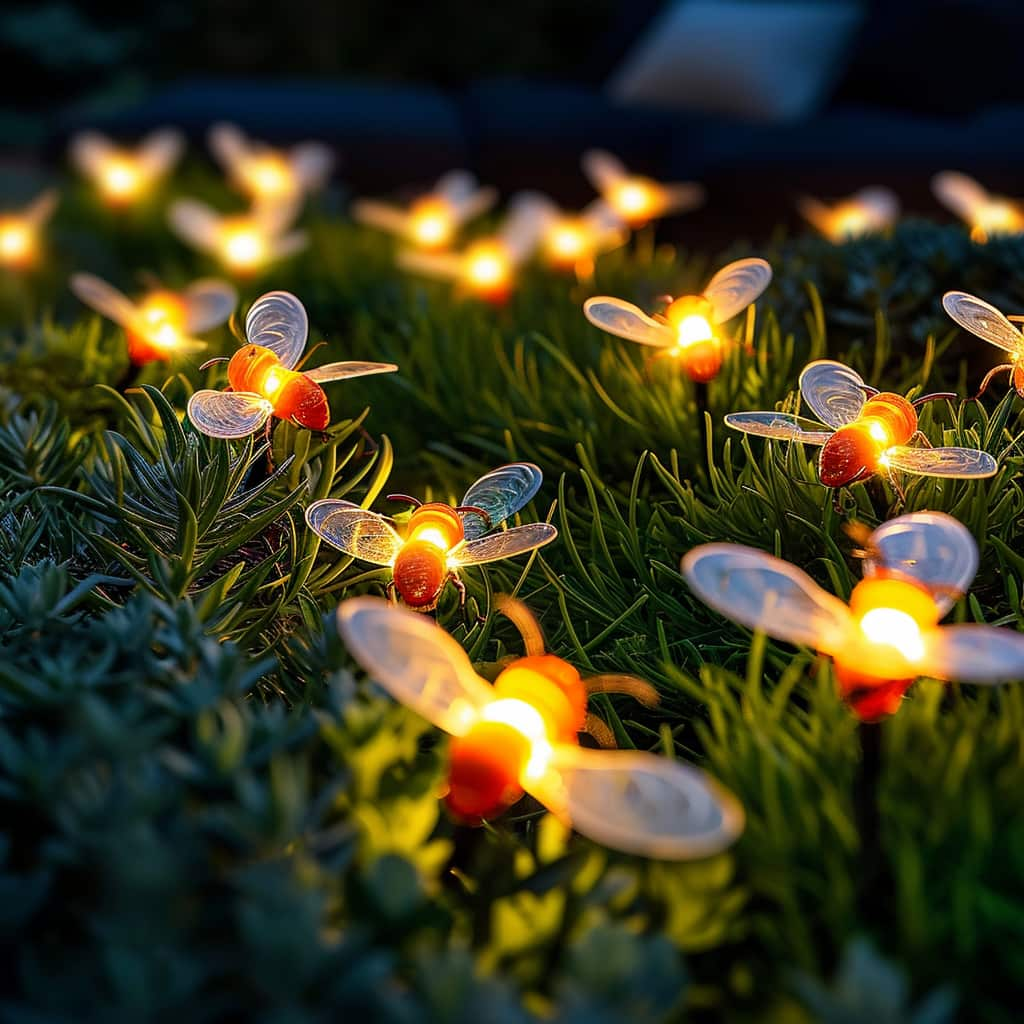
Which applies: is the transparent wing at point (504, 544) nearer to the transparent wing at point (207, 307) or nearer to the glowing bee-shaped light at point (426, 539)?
the glowing bee-shaped light at point (426, 539)

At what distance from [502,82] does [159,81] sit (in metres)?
2.56

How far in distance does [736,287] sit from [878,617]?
382mm

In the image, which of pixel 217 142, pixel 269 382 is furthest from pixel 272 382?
pixel 217 142

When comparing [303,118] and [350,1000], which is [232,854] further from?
[303,118]

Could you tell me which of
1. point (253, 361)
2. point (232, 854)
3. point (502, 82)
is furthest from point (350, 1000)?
point (502, 82)

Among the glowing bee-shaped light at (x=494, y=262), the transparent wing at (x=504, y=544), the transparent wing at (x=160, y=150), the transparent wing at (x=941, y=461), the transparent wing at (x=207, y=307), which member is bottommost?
the transparent wing at (x=504, y=544)

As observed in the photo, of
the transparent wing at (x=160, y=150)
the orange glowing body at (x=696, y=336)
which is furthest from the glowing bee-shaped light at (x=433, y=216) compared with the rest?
the orange glowing body at (x=696, y=336)

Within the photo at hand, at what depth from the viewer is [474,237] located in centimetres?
197

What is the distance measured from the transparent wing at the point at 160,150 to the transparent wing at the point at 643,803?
1737 millimetres

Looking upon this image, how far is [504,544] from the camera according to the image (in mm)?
612

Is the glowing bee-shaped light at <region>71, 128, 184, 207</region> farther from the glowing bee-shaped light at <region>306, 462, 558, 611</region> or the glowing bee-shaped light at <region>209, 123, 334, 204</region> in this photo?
the glowing bee-shaped light at <region>306, 462, 558, 611</region>

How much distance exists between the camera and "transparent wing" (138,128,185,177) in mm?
1870

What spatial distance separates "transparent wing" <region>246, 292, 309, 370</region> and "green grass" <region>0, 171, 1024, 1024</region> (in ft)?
0.20

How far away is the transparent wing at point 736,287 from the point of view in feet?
2.48
